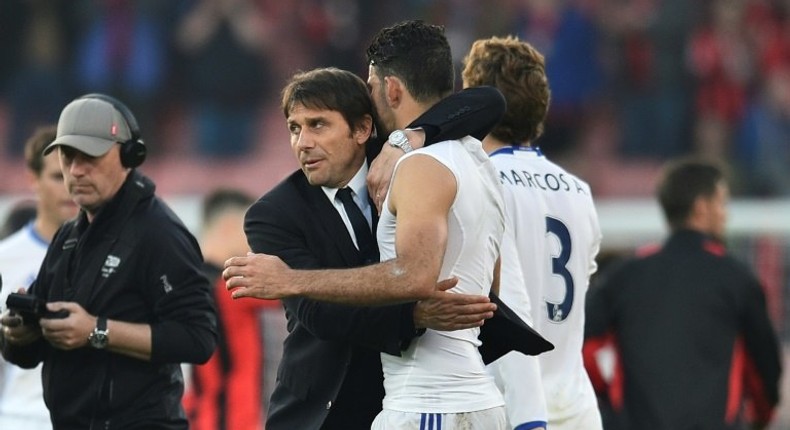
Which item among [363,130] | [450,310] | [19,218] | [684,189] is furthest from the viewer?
[19,218]

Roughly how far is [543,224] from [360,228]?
104 centimetres

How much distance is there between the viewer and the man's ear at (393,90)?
4.82m

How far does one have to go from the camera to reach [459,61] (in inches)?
575

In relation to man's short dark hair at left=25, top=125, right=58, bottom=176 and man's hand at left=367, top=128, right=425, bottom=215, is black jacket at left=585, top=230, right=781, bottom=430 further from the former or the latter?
man's hand at left=367, top=128, right=425, bottom=215

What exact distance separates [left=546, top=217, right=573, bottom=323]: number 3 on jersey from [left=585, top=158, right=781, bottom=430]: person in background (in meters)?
1.59

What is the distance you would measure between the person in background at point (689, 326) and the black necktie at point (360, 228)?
2.68 m

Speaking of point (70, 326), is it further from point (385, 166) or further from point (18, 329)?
point (385, 166)

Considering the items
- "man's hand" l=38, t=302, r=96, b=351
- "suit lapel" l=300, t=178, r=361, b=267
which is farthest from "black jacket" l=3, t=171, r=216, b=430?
"suit lapel" l=300, t=178, r=361, b=267

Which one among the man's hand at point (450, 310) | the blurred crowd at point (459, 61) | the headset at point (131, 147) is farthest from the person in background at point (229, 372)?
the blurred crowd at point (459, 61)

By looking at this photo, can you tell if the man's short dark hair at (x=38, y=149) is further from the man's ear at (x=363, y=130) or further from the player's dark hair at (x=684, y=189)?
the player's dark hair at (x=684, y=189)

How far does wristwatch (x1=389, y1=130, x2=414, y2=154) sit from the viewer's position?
15.5 feet

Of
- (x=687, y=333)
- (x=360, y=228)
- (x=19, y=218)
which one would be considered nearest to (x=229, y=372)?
(x=19, y=218)

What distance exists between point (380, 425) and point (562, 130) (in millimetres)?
10954

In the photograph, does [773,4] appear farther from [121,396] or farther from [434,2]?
[121,396]
